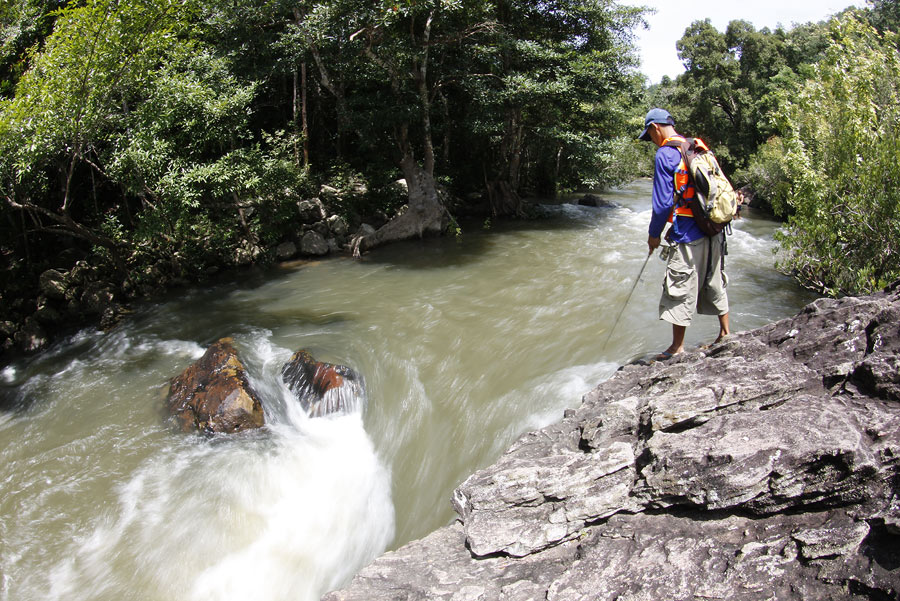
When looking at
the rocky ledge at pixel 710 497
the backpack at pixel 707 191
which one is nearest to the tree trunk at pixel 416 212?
the backpack at pixel 707 191

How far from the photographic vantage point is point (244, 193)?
1215 centimetres

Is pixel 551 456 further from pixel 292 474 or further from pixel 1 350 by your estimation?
pixel 1 350

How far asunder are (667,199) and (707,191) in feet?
1.02

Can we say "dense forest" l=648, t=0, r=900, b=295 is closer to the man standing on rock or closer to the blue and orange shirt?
the man standing on rock

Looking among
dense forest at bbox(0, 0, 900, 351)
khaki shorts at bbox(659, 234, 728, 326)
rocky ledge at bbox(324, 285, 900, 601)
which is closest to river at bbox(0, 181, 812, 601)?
khaki shorts at bbox(659, 234, 728, 326)

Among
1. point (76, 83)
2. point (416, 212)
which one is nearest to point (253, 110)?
point (416, 212)

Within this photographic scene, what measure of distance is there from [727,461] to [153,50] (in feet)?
34.9

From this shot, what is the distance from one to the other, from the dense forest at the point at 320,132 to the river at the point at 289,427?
1709 mm

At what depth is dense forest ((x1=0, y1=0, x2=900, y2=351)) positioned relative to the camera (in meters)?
7.41

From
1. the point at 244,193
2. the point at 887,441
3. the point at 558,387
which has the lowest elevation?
the point at 558,387

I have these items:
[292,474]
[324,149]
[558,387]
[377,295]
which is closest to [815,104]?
[558,387]

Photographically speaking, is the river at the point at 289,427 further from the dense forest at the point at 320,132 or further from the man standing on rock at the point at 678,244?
the dense forest at the point at 320,132

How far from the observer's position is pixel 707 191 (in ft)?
14.6

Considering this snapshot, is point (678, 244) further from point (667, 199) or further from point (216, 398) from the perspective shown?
point (216, 398)
